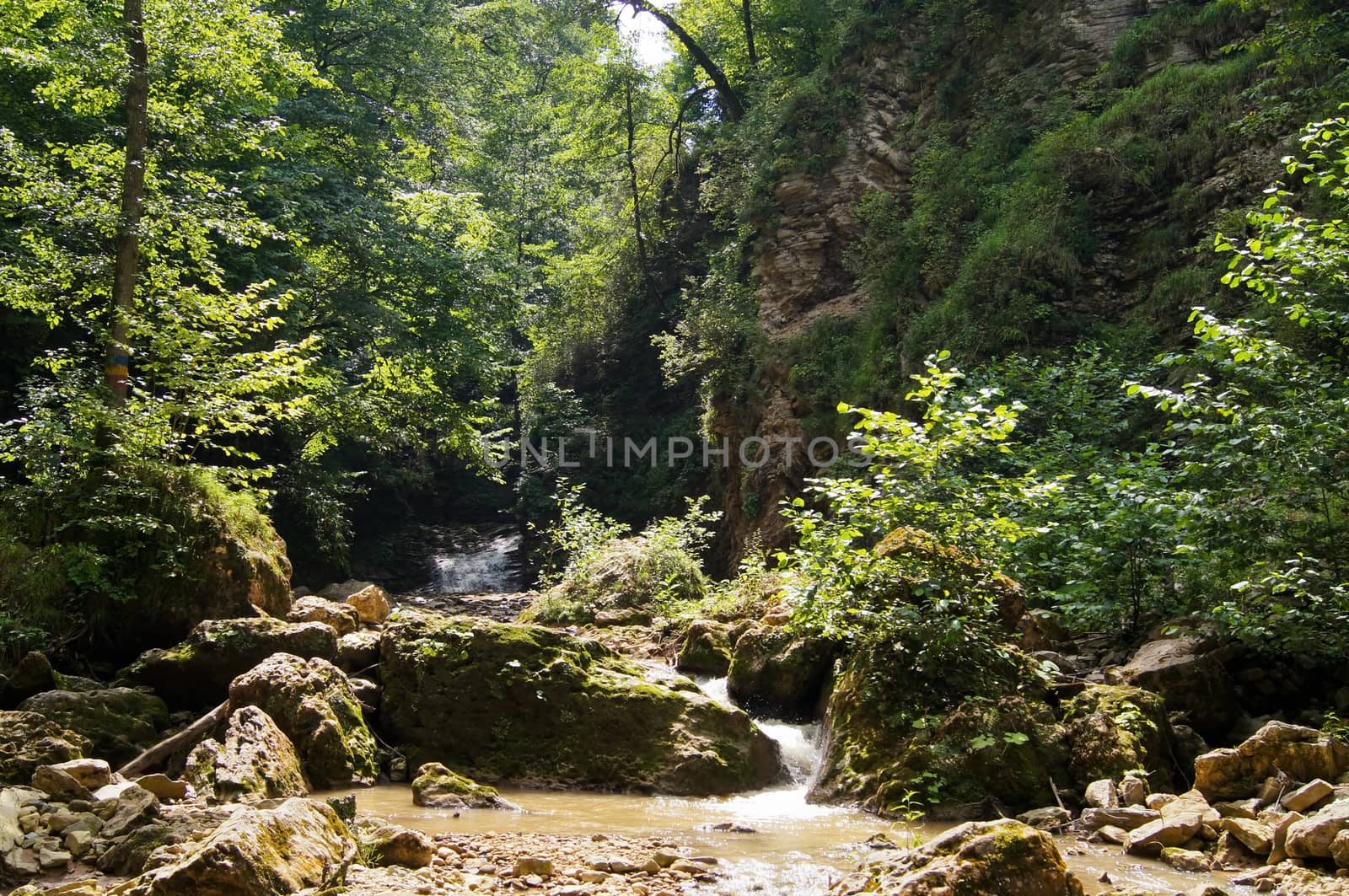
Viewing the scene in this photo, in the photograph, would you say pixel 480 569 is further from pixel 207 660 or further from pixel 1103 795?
pixel 1103 795

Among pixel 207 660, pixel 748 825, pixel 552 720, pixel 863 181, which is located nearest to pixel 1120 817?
pixel 748 825

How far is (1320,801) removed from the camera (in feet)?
14.6

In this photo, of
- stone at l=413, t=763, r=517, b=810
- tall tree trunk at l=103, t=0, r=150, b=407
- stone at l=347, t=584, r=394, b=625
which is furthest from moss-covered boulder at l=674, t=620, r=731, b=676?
tall tree trunk at l=103, t=0, r=150, b=407

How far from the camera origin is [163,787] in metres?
5.34

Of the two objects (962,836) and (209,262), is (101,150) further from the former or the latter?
(962,836)

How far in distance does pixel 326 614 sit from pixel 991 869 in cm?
796

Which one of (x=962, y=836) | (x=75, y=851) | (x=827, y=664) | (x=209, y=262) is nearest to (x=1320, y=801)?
(x=962, y=836)

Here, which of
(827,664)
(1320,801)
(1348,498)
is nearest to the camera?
(1320,801)

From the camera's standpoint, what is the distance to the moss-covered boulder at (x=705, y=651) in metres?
9.88

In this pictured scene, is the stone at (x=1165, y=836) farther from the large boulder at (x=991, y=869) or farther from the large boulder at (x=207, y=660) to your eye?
the large boulder at (x=207, y=660)

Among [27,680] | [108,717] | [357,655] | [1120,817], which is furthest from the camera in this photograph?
[357,655]

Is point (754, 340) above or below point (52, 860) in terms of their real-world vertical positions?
above

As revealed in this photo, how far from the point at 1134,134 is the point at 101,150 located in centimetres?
1462

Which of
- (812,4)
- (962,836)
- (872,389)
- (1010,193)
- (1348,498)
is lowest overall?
(962,836)
